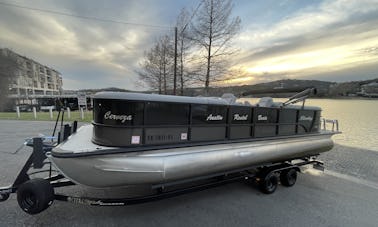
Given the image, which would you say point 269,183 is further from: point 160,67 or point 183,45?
point 160,67

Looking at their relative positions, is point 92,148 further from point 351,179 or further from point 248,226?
point 351,179

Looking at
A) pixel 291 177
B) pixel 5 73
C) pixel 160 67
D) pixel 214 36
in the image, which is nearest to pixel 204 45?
pixel 214 36

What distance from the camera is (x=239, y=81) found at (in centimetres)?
1185

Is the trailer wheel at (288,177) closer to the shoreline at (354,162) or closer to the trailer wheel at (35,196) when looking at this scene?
the shoreline at (354,162)

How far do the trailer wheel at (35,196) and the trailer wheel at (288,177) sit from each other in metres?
4.08

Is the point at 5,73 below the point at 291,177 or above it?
above

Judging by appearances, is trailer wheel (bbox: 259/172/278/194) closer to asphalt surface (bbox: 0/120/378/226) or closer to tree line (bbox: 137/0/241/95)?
asphalt surface (bbox: 0/120/378/226)

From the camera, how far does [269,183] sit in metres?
3.81

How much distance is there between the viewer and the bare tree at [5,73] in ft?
100

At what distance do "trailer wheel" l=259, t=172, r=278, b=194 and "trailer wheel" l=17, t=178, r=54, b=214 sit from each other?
339 cm

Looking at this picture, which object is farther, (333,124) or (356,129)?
(356,129)

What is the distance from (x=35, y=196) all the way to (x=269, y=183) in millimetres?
3696

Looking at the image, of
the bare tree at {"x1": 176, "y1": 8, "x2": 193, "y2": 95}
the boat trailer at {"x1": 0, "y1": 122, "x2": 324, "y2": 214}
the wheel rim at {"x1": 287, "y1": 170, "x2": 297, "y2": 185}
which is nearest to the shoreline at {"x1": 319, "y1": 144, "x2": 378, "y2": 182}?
the wheel rim at {"x1": 287, "y1": 170, "x2": 297, "y2": 185}

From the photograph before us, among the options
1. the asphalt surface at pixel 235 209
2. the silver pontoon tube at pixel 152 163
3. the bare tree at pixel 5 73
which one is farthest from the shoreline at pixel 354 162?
the bare tree at pixel 5 73
